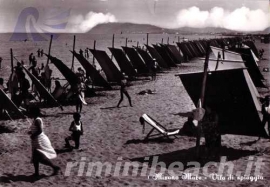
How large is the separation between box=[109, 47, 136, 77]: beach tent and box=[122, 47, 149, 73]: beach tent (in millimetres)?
1752

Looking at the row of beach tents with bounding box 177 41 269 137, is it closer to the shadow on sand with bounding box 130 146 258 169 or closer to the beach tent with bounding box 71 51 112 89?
the shadow on sand with bounding box 130 146 258 169

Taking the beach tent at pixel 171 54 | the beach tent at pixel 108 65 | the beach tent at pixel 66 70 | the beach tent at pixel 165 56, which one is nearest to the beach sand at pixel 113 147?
the beach tent at pixel 66 70

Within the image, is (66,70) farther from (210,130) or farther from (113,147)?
(210,130)

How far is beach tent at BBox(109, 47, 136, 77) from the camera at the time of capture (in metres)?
22.6

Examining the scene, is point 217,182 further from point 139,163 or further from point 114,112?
point 114,112

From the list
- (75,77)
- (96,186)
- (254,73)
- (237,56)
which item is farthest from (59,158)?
(254,73)

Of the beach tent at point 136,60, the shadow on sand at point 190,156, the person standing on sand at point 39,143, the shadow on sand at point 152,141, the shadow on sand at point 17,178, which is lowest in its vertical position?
the shadow on sand at point 17,178

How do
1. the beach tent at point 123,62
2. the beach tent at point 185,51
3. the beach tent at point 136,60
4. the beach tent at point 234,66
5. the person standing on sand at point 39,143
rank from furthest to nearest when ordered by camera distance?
the beach tent at point 185,51, the beach tent at point 136,60, the beach tent at point 123,62, the beach tent at point 234,66, the person standing on sand at point 39,143

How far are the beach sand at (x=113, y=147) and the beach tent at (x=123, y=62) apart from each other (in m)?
7.26

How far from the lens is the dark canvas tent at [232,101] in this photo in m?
9.91

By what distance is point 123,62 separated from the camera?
22.7 meters

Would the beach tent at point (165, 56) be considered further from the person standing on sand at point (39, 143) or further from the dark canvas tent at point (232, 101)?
the person standing on sand at point (39, 143)

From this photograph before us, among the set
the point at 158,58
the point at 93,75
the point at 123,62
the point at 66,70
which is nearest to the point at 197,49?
the point at 158,58

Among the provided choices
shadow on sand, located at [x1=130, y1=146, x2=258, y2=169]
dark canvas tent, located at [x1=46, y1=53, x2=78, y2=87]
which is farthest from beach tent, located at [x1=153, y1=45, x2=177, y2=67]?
shadow on sand, located at [x1=130, y1=146, x2=258, y2=169]
